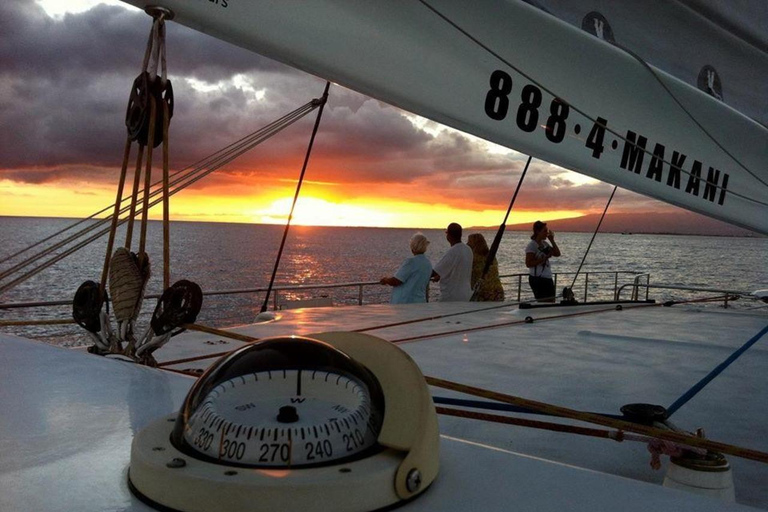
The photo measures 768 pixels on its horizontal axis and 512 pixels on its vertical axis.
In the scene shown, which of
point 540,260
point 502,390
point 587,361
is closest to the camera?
point 502,390

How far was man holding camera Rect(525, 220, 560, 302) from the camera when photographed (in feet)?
23.4

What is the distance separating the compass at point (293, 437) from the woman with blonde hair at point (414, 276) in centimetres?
468

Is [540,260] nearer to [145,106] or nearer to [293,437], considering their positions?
[145,106]

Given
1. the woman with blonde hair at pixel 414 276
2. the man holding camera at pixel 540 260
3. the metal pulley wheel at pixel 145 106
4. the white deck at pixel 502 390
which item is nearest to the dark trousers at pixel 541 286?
the man holding camera at pixel 540 260

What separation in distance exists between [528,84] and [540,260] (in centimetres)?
470

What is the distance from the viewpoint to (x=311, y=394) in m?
0.91

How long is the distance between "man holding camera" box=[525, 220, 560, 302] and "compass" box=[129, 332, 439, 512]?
6.34m

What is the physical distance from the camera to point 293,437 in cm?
83

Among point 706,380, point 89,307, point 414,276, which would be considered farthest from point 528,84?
point 414,276

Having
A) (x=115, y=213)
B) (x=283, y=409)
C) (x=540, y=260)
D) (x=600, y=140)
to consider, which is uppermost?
(x=600, y=140)

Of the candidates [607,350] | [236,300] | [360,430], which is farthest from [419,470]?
[236,300]

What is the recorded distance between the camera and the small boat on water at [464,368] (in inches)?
34.1

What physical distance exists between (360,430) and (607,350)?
2361 millimetres

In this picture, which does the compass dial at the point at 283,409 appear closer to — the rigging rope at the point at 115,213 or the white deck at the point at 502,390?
the white deck at the point at 502,390
